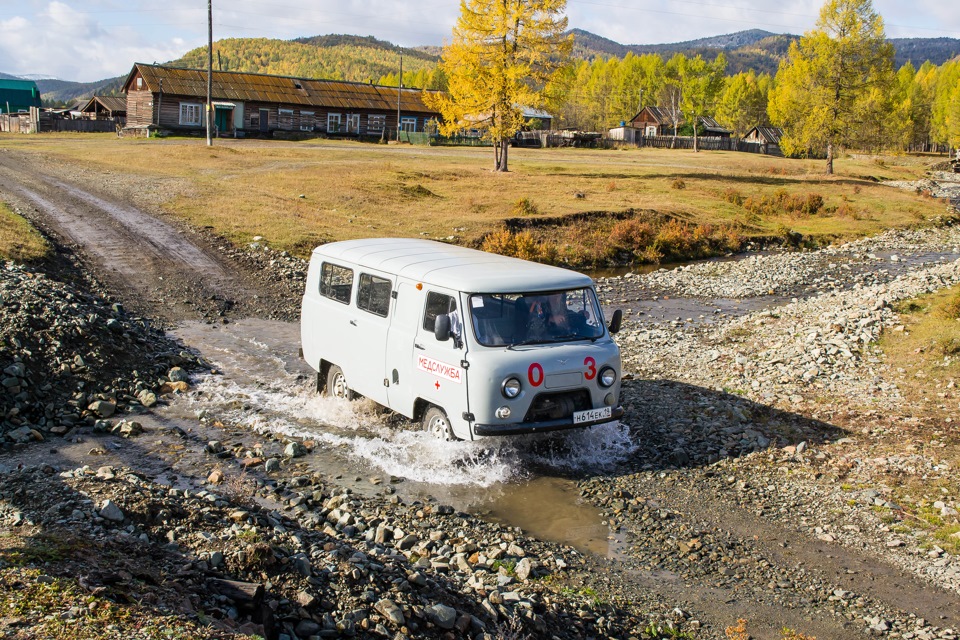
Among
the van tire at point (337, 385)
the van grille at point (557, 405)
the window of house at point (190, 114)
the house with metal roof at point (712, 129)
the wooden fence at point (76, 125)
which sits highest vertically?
the house with metal roof at point (712, 129)

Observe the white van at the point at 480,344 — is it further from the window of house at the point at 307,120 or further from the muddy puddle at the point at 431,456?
the window of house at the point at 307,120

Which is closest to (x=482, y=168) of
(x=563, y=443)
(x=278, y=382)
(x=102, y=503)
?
(x=278, y=382)

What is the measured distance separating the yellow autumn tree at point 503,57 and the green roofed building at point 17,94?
3135 inches

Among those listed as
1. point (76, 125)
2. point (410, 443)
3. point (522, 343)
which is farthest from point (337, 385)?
point (76, 125)

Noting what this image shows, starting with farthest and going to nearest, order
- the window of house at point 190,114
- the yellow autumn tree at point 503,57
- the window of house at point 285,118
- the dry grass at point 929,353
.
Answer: the window of house at point 285,118 → the window of house at point 190,114 → the yellow autumn tree at point 503,57 → the dry grass at point 929,353

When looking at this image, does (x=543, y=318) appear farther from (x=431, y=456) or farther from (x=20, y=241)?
(x=20, y=241)

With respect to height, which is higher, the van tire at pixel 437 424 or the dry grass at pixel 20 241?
the dry grass at pixel 20 241

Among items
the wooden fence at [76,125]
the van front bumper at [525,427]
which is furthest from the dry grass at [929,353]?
the wooden fence at [76,125]

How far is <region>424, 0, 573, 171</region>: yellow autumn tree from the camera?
44562 millimetres

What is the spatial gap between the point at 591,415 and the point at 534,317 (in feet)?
4.80

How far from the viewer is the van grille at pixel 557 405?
33.4 feet

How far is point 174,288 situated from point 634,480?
1405cm

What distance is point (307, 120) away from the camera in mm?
71188

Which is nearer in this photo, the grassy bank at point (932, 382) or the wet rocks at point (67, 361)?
the grassy bank at point (932, 382)
